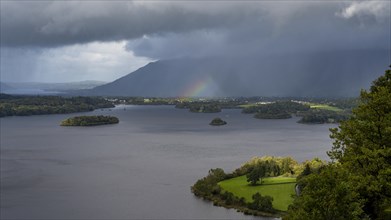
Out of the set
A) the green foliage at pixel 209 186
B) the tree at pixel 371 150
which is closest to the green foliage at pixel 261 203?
the green foliage at pixel 209 186

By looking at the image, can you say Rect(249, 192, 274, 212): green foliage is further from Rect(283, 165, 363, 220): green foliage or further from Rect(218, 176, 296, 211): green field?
Rect(283, 165, 363, 220): green foliage

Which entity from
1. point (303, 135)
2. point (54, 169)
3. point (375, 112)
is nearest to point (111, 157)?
point (54, 169)

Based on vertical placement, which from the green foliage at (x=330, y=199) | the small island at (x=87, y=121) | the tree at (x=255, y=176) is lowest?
the tree at (x=255, y=176)

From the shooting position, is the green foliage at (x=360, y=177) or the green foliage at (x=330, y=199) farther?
the green foliage at (x=360, y=177)

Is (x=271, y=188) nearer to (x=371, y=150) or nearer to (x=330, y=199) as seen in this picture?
(x=371, y=150)

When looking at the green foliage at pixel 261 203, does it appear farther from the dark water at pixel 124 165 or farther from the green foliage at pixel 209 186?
the green foliage at pixel 209 186

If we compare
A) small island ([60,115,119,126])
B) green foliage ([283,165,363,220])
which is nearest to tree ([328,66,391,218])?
green foliage ([283,165,363,220])
